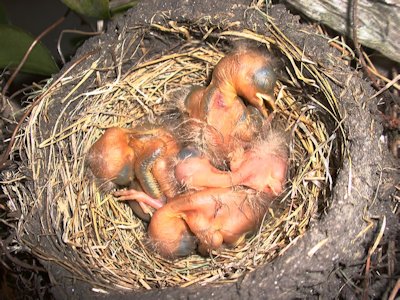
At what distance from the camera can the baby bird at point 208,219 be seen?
3.33 ft

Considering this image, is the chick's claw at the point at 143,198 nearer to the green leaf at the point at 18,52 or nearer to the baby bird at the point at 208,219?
the baby bird at the point at 208,219

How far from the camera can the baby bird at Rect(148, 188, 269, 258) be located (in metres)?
1.01

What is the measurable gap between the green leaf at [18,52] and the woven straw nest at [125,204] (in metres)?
0.10

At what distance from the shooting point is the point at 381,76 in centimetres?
86

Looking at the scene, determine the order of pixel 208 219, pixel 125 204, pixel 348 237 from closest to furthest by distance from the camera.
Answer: pixel 348 237 → pixel 208 219 → pixel 125 204

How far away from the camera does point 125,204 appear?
3.92ft

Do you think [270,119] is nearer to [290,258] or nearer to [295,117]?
[295,117]

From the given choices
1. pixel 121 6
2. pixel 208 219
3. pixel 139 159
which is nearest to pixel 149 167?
pixel 139 159

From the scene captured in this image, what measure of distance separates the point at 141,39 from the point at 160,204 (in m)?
0.34

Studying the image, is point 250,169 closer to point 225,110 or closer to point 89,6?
point 225,110

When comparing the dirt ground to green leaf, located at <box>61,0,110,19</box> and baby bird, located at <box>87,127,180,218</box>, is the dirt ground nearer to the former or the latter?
baby bird, located at <box>87,127,180,218</box>

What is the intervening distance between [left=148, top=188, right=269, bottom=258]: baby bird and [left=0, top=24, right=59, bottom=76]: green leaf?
40 cm

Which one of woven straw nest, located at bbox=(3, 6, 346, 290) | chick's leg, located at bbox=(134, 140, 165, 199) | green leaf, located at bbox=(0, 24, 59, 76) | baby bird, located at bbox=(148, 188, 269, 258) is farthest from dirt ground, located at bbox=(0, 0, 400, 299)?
green leaf, located at bbox=(0, 24, 59, 76)

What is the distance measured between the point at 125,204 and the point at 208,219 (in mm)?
256
